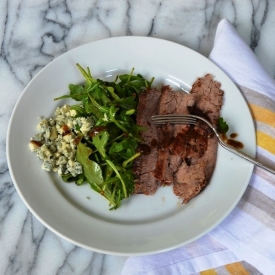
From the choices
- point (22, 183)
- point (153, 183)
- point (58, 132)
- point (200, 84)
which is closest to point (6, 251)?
point (22, 183)

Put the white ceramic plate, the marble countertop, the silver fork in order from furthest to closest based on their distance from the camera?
the marble countertop
the silver fork
the white ceramic plate

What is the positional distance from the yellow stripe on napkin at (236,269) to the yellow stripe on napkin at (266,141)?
55 centimetres

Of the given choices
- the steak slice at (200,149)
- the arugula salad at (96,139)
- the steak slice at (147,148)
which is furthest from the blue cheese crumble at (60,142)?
the steak slice at (200,149)

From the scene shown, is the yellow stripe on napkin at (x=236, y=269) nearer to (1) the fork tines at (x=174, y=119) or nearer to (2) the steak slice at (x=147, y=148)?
(2) the steak slice at (x=147, y=148)

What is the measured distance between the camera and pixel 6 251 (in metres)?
2.15

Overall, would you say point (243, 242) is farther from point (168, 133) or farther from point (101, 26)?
point (101, 26)

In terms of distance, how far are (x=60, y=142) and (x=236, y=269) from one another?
1.02 m

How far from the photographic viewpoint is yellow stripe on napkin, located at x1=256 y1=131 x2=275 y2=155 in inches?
82.7

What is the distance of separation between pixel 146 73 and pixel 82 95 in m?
0.38

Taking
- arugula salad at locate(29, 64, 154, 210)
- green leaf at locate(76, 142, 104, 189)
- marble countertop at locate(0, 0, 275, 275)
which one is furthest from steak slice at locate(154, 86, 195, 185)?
marble countertop at locate(0, 0, 275, 275)

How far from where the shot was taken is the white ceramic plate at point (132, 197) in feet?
6.47

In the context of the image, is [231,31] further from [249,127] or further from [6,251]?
[6,251]

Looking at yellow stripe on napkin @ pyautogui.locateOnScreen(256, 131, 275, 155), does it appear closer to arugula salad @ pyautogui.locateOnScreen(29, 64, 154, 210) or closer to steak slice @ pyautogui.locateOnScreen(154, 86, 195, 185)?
steak slice @ pyautogui.locateOnScreen(154, 86, 195, 185)

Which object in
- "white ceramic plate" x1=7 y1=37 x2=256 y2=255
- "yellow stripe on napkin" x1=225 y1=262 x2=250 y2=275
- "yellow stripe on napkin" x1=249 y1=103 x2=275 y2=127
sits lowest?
"yellow stripe on napkin" x1=225 y1=262 x2=250 y2=275
